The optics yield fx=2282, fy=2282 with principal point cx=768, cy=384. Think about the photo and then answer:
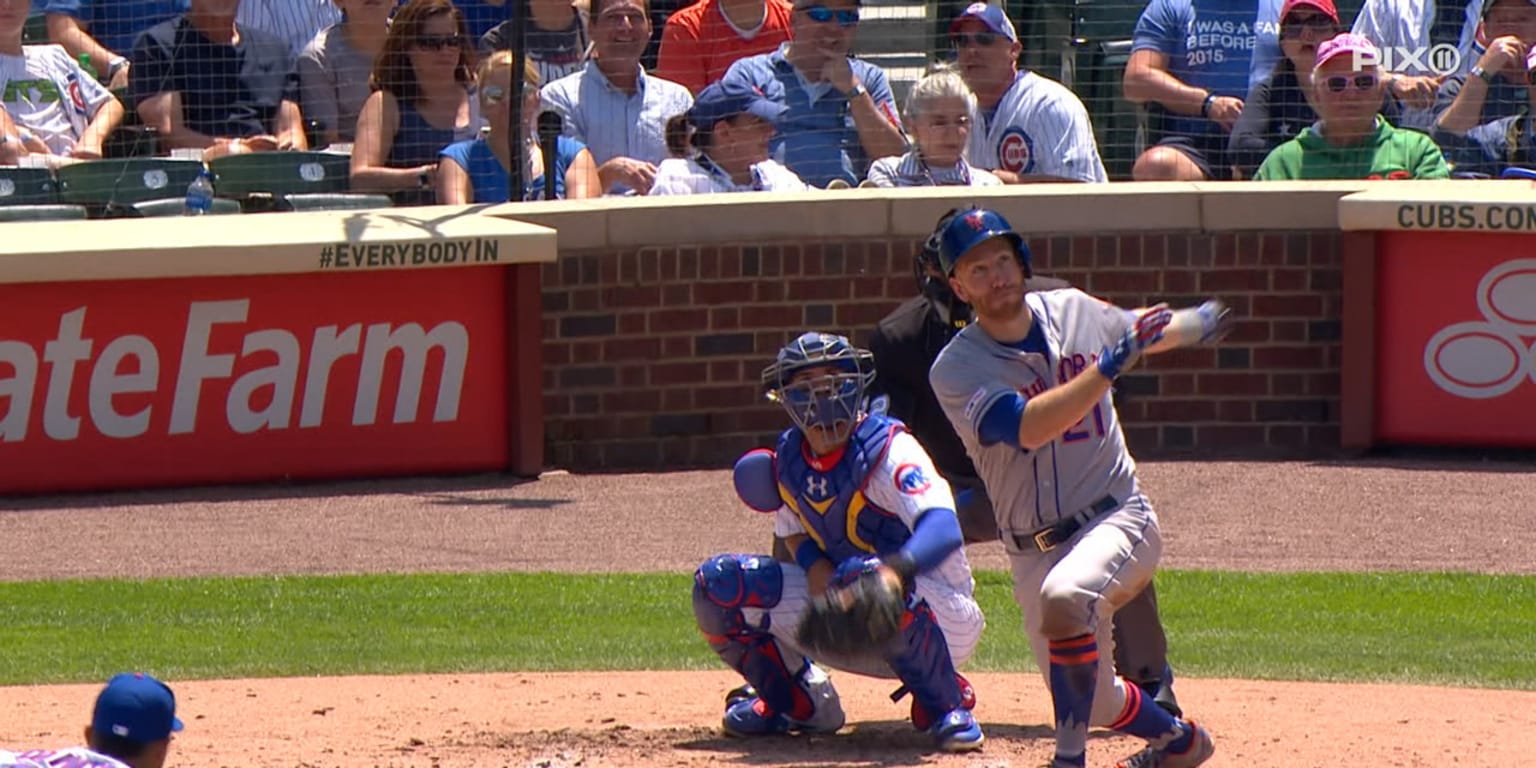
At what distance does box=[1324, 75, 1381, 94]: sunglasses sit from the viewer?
33.3 ft

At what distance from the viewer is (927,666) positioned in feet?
18.5

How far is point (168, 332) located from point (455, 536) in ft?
5.34

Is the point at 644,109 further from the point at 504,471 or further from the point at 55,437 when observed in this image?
the point at 55,437

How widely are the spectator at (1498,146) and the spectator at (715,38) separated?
3.24 m

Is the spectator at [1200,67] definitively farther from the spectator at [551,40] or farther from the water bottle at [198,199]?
the water bottle at [198,199]

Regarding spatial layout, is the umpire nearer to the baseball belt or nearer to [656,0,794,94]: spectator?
the baseball belt

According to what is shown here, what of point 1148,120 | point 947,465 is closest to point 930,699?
point 947,465

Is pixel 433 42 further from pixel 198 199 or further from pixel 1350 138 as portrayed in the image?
pixel 1350 138

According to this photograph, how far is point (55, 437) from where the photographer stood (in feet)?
31.6

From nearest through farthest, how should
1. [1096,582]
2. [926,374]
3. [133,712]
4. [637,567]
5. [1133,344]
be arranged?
[133,712], [1133,344], [1096,582], [926,374], [637,567]

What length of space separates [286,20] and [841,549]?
6014mm

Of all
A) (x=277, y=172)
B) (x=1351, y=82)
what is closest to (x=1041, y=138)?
(x=1351, y=82)

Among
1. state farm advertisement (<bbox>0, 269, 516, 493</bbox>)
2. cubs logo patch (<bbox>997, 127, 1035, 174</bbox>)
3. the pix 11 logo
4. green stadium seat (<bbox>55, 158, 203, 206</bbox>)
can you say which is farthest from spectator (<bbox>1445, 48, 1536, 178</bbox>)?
green stadium seat (<bbox>55, 158, 203, 206</bbox>)

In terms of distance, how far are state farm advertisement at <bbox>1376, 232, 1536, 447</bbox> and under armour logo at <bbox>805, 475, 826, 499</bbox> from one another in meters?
5.37
